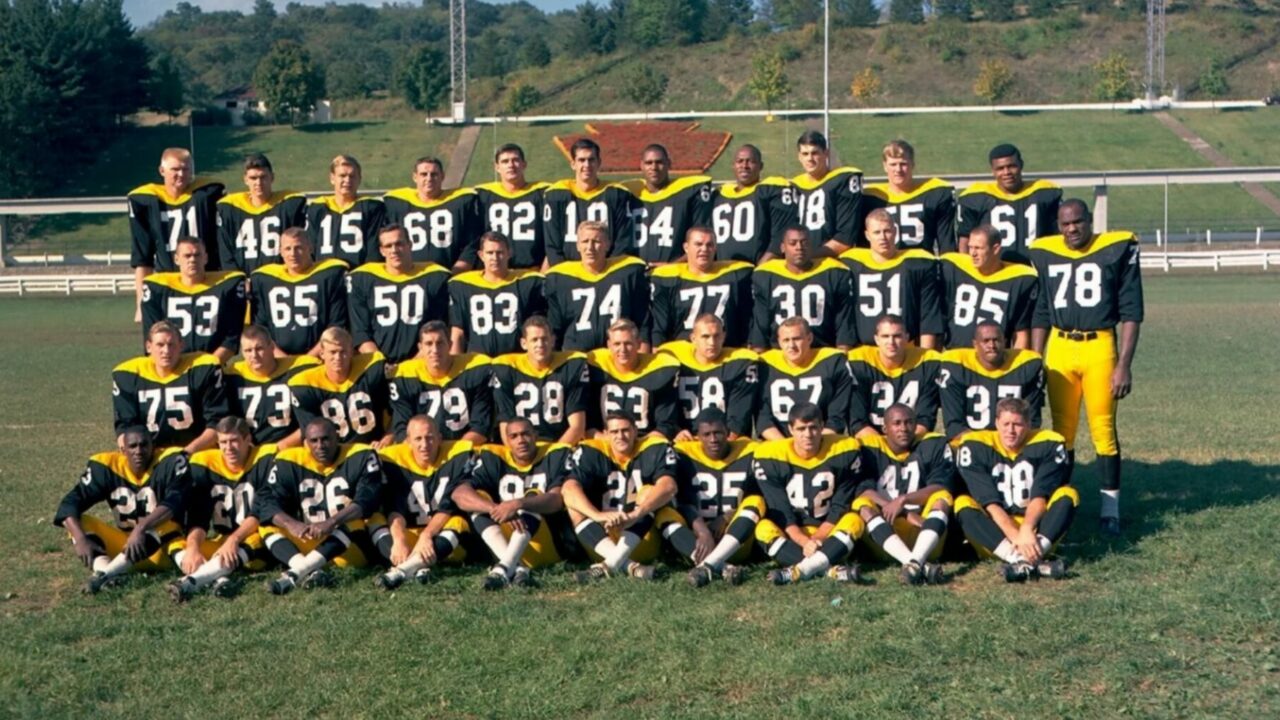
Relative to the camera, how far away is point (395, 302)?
929 centimetres

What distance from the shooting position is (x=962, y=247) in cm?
968

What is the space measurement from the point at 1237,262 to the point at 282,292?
31.6m

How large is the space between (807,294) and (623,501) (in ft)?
6.03

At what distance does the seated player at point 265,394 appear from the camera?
29.4 feet

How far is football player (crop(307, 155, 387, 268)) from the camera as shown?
9688 millimetres

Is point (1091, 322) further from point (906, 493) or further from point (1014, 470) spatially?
point (906, 493)

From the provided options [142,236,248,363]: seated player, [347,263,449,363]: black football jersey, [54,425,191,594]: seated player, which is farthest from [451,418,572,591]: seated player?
[142,236,248,363]: seated player

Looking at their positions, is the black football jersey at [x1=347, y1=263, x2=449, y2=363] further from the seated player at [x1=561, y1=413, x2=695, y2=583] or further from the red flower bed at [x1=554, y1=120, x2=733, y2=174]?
the red flower bed at [x1=554, y1=120, x2=733, y2=174]

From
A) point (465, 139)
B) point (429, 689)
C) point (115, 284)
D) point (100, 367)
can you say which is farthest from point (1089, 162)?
point (429, 689)

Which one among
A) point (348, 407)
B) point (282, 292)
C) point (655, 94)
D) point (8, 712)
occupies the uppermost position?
point (655, 94)

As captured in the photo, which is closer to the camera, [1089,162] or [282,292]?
[282,292]

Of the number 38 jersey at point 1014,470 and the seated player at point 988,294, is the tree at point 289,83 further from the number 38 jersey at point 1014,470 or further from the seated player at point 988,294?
the number 38 jersey at point 1014,470

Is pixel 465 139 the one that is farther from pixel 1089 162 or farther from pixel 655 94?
pixel 1089 162

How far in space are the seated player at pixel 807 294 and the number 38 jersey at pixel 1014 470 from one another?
1181 millimetres
